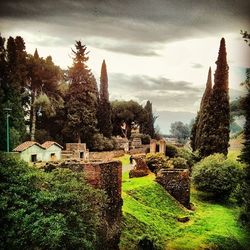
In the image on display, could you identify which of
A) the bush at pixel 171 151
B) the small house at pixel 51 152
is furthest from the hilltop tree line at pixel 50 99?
the bush at pixel 171 151

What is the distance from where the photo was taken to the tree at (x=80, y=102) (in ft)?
84.1

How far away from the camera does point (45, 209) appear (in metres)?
8.16

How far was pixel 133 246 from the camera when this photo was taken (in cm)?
1185

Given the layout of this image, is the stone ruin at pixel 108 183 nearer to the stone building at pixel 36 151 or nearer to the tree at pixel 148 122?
the stone building at pixel 36 151

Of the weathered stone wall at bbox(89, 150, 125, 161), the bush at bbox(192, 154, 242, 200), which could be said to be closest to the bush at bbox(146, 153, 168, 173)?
the bush at bbox(192, 154, 242, 200)

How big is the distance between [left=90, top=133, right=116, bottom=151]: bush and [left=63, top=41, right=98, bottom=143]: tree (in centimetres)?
52

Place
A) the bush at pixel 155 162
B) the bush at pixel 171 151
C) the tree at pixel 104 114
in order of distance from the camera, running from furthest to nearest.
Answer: the tree at pixel 104 114
the bush at pixel 171 151
the bush at pixel 155 162

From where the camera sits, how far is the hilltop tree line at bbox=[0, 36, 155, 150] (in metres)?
19.8

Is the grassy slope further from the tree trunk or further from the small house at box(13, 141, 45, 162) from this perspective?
the tree trunk

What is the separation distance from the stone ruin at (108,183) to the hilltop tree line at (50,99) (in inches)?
322

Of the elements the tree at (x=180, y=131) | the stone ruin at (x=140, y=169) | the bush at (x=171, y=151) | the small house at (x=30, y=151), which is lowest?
the stone ruin at (x=140, y=169)

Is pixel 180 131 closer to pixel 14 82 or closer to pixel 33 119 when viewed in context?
pixel 33 119

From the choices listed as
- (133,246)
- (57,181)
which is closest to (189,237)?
(133,246)

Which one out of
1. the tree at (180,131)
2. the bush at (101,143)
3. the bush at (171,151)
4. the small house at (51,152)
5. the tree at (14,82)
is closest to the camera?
the tree at (14,82)
